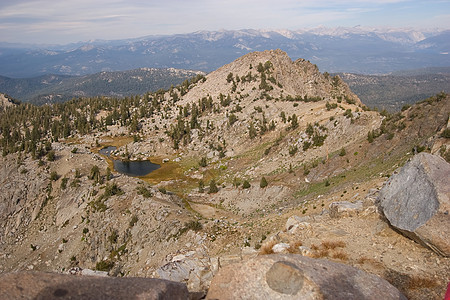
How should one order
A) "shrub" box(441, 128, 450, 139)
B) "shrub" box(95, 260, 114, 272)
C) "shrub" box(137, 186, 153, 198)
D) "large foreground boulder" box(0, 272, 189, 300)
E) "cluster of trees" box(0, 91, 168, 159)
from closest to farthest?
"large foreground boulder" box(0, 272, 189, 300), "shrub" box(441, 128, 450, 139), "shrub" box(95, 260, 114, 272), "shrub" box(137, 186, 153, 198), "cluster of trees" box(0, 91, 168, 159)

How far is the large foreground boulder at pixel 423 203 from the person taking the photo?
37.0ft

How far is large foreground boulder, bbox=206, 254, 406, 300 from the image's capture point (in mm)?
7934

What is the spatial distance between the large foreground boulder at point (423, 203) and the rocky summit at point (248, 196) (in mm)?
65

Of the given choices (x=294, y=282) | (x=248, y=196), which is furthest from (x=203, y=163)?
(x=294, y=282)

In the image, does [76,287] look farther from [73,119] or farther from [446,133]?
[73,119]

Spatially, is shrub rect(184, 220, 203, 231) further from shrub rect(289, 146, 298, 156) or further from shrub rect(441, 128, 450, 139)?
shrub rect(289, 146, 298, 156)

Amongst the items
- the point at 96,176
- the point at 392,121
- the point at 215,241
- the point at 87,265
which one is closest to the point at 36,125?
the point at 96,176

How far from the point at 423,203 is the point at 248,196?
24912 millimetres

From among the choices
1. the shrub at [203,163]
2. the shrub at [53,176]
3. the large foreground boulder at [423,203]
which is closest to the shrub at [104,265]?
the large foreground boulder at [423,203]

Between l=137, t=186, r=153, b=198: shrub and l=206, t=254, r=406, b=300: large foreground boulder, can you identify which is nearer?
l=206, t=254, r=406, b=300: large foreground boulder

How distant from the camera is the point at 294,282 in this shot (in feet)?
26.3

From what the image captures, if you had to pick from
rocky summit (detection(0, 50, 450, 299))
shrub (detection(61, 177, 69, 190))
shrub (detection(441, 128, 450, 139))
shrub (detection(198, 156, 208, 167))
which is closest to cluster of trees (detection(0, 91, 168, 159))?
rocky summit (detection(0, 50, 450, 299))

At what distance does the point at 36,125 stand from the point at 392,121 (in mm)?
106829

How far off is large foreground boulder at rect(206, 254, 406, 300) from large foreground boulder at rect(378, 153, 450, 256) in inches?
173
